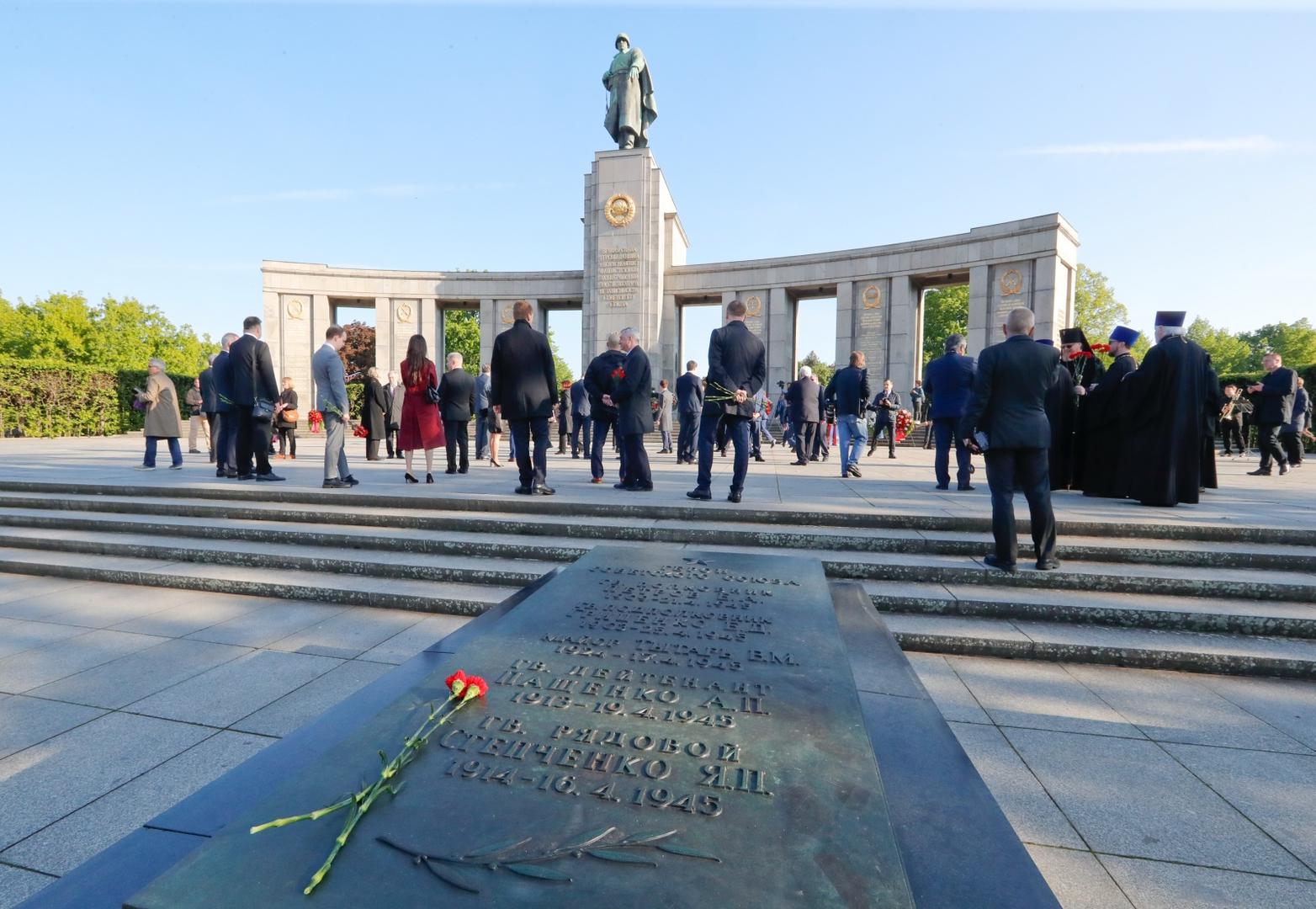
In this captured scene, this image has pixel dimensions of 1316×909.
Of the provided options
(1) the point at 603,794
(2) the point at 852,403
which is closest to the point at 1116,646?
(1) the point at 603,794

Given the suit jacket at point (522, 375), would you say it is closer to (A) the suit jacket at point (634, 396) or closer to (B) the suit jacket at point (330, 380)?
(A) the suit jacket at point (634, 396)

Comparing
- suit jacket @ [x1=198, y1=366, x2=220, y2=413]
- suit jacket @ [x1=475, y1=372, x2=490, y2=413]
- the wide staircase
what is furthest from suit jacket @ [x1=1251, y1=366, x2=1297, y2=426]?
suit jacket @ [x1=198, y1=366, x2=220, y2=413]

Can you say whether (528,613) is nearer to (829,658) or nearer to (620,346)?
(829,658)

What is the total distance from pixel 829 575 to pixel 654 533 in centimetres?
155

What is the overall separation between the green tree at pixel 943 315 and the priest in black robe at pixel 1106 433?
40520 millimetres

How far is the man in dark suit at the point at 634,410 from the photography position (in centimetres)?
793

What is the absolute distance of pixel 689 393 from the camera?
505 inches

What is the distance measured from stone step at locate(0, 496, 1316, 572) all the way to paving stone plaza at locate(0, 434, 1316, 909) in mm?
27

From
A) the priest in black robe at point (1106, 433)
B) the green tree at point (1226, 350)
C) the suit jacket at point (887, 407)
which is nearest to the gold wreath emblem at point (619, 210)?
the suit jacket at point (887, 407)

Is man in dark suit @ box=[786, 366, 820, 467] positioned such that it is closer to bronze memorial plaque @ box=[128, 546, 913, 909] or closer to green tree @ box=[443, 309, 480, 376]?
bronze memorial plaque @ box=[128, 546, 913, 909]

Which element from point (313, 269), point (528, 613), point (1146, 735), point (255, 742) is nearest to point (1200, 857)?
point (1146, 735)

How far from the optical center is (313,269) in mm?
30906

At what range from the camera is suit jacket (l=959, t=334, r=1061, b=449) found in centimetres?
488

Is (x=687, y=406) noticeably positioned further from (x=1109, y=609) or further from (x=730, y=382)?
(x=1109, y=609)
